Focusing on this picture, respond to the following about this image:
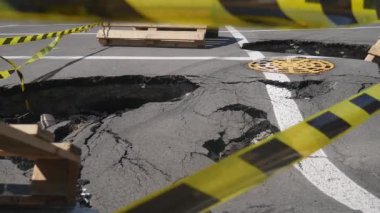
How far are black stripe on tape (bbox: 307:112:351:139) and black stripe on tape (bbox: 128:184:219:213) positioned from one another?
0.63 meters

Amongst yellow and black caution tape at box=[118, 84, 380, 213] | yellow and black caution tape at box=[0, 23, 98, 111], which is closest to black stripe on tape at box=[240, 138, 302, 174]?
yellow and black caution tape at box=[118, 84, 380, 213]

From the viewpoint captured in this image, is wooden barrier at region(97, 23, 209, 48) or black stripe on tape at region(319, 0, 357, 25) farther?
wooden barrier at region(97, 23, 209, 48)

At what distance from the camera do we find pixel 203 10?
3.99ft

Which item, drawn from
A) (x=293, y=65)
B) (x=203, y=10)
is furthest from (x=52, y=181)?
(x=293, y=65)

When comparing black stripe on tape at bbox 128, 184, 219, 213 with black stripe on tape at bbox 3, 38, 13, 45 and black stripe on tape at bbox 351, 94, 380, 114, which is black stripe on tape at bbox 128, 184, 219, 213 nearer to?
black stripe on tape at bbox 351, 94, 380, 114

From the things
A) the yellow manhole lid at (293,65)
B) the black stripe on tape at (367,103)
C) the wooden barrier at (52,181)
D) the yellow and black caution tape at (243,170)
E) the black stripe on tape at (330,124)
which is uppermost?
the black stripe on tape at (367,103)

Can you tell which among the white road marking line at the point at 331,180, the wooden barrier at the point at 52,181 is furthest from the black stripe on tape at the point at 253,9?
the white road marking line at the point at 331,180

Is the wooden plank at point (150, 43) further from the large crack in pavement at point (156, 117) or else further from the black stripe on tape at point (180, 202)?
A: the black stripe on tape at point (180, 202)

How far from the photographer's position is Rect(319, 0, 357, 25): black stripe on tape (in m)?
1.23

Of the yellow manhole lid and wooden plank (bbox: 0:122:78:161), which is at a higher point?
wooden plank (bbox: 0:122:78:161)

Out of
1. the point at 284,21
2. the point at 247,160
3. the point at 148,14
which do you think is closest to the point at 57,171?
the point at 247,160

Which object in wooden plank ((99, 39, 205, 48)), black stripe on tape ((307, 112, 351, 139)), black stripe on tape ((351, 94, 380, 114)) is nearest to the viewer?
black stripe on tape ((307, 112, 351, 139))

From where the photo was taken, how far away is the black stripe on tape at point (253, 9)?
121 cm

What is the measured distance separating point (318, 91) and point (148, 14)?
4799 millimetres
